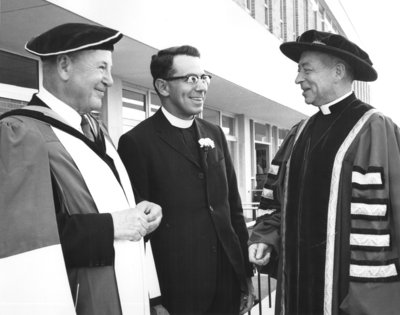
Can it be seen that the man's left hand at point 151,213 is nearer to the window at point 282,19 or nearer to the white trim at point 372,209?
the white trim at point 372,209

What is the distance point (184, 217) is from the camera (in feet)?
8.54

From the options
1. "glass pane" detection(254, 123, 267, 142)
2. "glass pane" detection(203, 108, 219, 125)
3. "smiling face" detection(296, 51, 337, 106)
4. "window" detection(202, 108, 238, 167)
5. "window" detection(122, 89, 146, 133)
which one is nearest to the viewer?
"smiling face" detection(296, 51, 337, 106)

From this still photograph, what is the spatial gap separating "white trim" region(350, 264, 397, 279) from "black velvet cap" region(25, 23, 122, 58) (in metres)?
1.56

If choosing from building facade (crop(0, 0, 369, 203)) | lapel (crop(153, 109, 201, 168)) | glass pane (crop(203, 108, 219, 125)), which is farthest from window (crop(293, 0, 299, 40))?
lapel (crop(153, 109, 201, 168))

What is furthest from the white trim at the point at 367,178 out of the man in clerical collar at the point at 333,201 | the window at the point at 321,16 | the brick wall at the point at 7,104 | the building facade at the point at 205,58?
the window at the point at 321,16

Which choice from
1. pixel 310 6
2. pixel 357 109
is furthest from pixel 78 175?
pixel 310 6

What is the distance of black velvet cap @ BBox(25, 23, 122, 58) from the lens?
5.94ft

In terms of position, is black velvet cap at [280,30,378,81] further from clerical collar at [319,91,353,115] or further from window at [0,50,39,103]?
window at [0,50,39,103]

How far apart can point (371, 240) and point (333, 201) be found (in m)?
0.27

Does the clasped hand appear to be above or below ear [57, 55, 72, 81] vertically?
below

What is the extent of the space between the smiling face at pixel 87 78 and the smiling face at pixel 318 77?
118cm

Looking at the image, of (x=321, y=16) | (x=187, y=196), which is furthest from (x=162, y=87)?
(x=321, y=16)

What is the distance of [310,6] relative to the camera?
20656mm

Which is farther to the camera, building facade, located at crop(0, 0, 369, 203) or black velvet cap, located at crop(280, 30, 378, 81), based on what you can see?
building facade, located at crop(0, 0, 369, 203)
